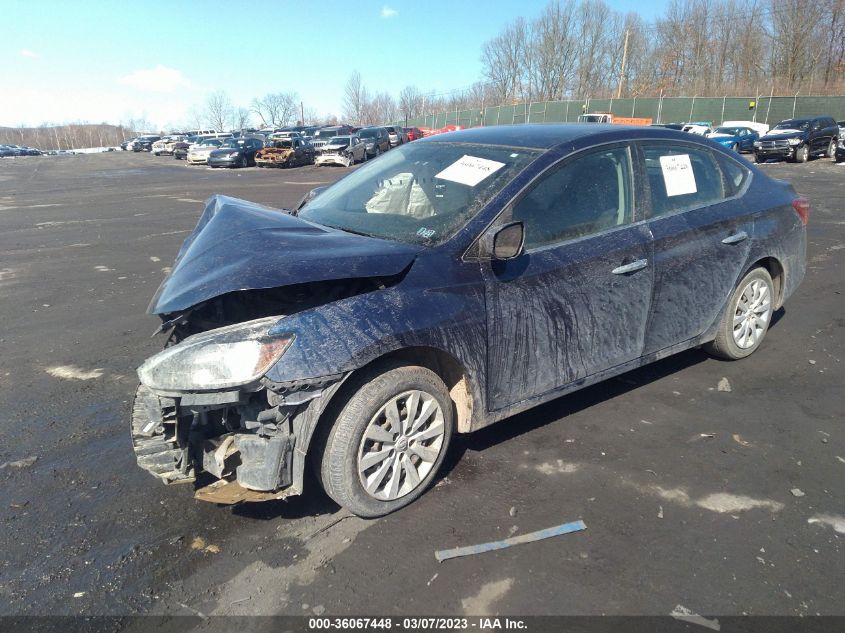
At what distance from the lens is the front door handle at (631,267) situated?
11.2 feet

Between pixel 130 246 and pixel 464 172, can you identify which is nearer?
pixel 464 172

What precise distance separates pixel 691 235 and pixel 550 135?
1152 mm

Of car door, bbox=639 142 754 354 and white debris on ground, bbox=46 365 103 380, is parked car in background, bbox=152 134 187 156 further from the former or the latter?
car door, bbox=639 142 754 354

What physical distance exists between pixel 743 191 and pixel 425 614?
376cm

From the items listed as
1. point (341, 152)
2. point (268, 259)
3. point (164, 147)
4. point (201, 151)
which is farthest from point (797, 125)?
point (164, 147)

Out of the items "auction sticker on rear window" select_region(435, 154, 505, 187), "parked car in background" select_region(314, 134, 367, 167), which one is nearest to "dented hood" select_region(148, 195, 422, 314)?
"auction sticker on rear window" select_region(435, 154, 505, 187)

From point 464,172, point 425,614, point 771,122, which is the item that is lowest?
point 425,614

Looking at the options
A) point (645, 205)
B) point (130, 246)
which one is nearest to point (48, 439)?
point (645, 205)

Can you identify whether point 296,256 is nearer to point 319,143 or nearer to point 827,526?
point 827,526

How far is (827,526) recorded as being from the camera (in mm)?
2807

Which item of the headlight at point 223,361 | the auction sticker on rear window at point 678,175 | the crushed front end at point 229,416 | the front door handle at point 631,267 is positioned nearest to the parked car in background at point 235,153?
the auction sticker on rear window at point 678,175

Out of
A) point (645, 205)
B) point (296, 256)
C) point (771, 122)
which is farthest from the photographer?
point (771, 122)

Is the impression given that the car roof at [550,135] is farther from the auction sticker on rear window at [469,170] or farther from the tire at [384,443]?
the tire at [384,443]

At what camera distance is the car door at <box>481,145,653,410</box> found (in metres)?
3.06
